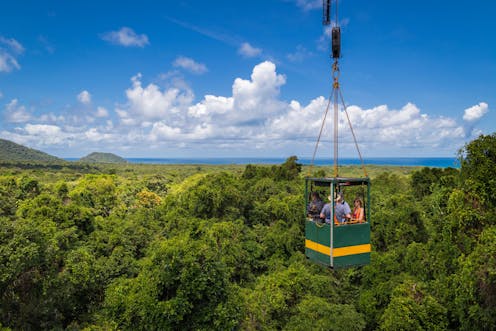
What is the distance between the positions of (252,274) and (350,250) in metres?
19.5

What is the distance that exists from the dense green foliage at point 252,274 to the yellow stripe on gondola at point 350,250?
653 cm

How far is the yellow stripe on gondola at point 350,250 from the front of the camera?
9859 mm

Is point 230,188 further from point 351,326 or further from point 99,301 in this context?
point 351,326

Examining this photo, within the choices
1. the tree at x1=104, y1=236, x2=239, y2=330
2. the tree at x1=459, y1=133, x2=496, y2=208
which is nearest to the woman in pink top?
the tree at x1=459, y1=133, x2=496, y2=208

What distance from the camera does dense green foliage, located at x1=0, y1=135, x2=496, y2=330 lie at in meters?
16.0

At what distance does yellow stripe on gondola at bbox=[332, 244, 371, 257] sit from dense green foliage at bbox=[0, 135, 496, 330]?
6532 millimetres

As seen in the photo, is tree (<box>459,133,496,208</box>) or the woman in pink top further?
tree (<box>459,133,496,208</box>)

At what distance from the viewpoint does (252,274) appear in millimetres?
28375

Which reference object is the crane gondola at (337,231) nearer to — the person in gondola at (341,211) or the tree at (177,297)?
the person in gondola at (341,211)

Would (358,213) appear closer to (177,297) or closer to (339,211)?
(339,211)

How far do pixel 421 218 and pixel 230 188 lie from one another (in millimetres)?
18515

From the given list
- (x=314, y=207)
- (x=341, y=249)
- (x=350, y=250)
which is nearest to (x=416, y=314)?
(x=350, y=250)

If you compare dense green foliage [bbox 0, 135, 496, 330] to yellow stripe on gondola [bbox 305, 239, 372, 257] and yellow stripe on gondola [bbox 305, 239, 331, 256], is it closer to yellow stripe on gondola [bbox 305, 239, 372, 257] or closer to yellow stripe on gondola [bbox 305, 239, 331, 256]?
yellow stripe on gondola [bbox 305, 239, 372, 257]

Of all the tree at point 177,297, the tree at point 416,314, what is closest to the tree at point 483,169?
the tree at point 416,314
